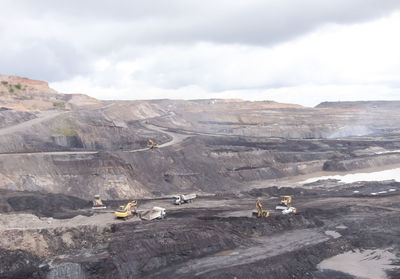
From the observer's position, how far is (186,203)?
1503 inches

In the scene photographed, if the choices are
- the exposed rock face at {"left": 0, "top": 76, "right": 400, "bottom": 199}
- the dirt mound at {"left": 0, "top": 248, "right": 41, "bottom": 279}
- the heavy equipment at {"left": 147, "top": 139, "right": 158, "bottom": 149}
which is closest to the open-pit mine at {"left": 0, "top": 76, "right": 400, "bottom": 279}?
the dirt mound at {"left": 0, "top": 248, "right": 41, "bottom": 279}

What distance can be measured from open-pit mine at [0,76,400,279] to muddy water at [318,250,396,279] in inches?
4.6

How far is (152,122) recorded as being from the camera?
88.4 m

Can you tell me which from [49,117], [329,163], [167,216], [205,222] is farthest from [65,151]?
[329,163]

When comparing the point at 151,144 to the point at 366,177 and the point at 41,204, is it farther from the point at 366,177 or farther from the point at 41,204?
the point at 366,177

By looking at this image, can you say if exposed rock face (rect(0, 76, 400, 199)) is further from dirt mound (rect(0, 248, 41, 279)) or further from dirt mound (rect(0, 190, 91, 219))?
dirt mound (rect(0, 248, 41, 279))


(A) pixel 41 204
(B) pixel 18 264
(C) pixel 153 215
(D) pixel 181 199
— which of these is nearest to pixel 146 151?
(D) pixel 181 199

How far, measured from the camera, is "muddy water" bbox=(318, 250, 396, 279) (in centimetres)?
2434

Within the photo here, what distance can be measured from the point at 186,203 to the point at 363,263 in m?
16.6

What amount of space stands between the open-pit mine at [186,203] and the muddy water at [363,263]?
118 mm

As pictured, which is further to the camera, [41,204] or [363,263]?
[41,204]

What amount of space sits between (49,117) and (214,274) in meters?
44.7

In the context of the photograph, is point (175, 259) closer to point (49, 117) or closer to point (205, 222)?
point (205, 222)

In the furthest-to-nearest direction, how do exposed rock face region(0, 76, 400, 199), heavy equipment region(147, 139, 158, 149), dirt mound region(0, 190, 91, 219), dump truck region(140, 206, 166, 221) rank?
1. heavy equipment region(147, 139, 158, 149)
2. exposed rock face region(0, 76, 400, 199)
3. dirt mound region(0, 190, 91, 219)
4. dump truck region(140, 206, 166, 221)
